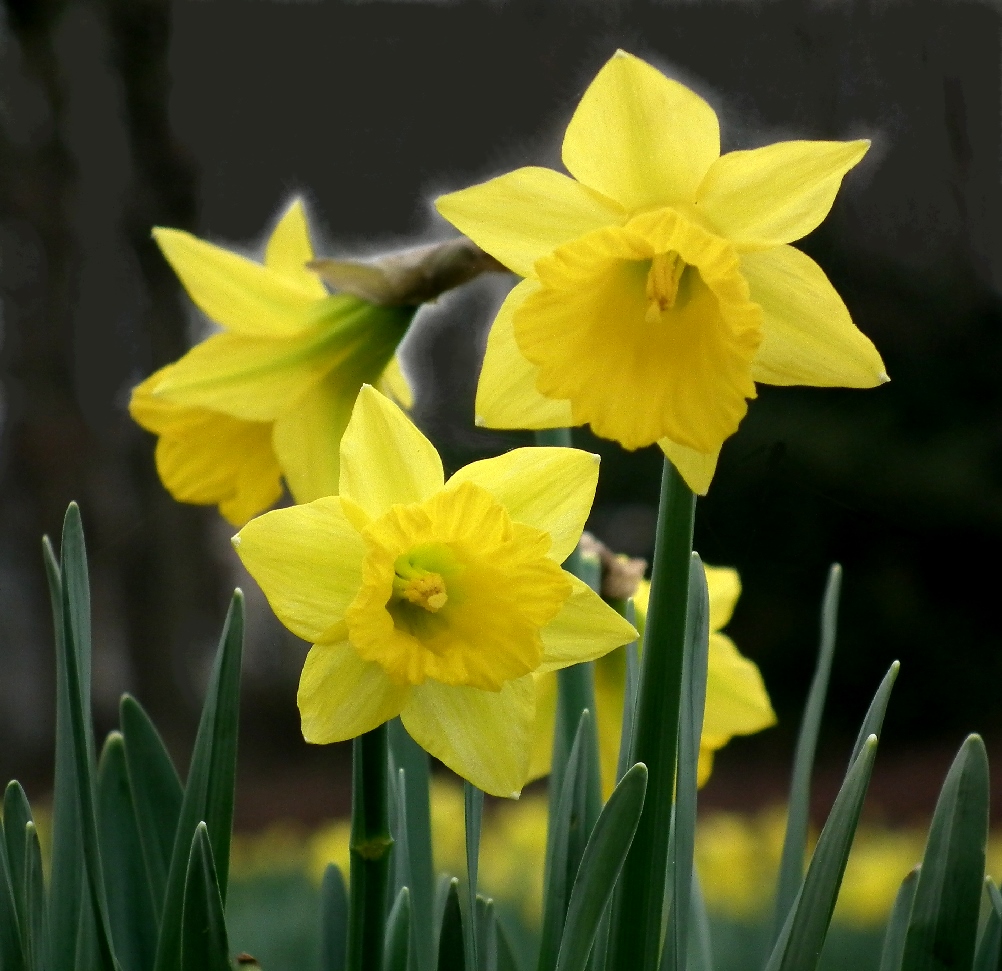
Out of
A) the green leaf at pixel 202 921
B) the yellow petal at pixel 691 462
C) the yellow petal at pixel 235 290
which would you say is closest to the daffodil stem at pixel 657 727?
the yellow petal at pixel 691 462

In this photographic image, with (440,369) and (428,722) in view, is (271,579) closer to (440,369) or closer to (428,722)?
(428,722)

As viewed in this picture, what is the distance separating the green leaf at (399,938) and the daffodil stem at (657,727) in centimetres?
16

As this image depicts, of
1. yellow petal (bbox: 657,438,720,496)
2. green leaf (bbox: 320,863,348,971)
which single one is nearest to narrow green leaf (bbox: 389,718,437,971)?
green leaf (bbox: 320,863,348,971)

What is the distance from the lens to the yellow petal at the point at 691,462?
61 cm

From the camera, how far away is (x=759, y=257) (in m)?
0.66

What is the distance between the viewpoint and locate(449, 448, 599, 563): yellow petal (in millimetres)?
641

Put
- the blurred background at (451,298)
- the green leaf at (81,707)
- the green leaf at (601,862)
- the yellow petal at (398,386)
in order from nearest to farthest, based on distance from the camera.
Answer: the green leaf at (601,862) < the green leaf at (81,707) < the yellow petal at (398,386) < the blurred background at (451,298)

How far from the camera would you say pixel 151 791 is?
855mm

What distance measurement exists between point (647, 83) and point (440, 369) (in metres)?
0.52

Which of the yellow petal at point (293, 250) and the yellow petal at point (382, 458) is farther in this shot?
the yellow petal at point (293, 250)

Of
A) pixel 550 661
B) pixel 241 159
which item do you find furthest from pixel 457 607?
pixel 241 159

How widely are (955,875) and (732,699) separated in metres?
0.30

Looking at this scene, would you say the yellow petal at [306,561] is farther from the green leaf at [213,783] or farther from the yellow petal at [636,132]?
the yellow petal at [636,132]

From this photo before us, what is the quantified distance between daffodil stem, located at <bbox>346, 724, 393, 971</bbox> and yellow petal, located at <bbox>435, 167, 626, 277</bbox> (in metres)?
0.29
